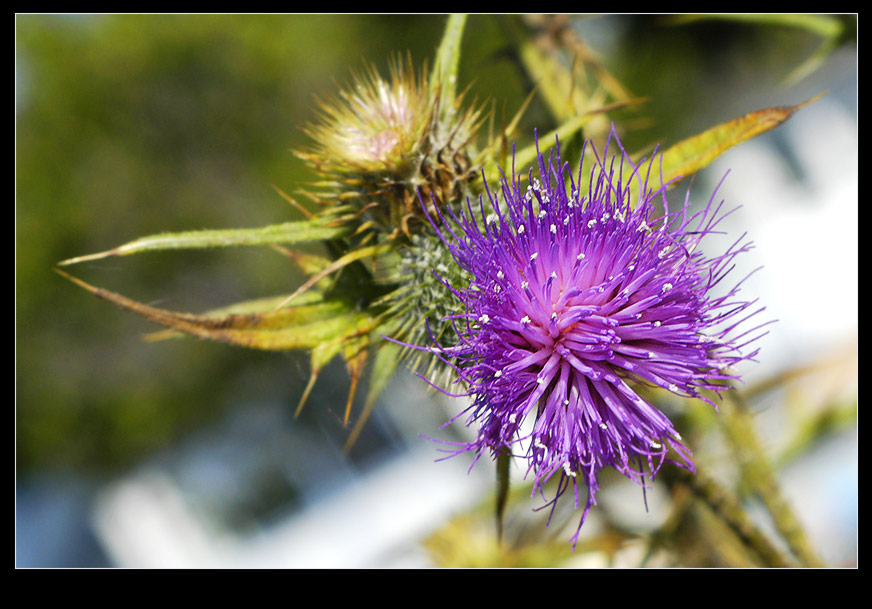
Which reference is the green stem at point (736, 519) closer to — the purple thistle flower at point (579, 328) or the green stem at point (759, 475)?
the green stem at point (759, 475)

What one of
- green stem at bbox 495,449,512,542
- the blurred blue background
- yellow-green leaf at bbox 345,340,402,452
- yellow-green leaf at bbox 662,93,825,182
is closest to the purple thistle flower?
green stem at bbox 495,449,512,542

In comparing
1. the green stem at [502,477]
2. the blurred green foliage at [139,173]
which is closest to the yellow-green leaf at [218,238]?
the green stem at [502,477]

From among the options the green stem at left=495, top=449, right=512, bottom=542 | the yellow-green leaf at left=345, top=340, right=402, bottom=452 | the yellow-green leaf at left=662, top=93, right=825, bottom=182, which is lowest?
the green stem at left=495, top=449, right=512, bottom=542

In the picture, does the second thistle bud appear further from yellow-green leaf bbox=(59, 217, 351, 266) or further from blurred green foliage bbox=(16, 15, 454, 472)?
blurred green foliage bbox=(16, 15, 454, 472)

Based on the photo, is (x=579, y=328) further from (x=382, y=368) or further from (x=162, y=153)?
(x=162, y=153)
